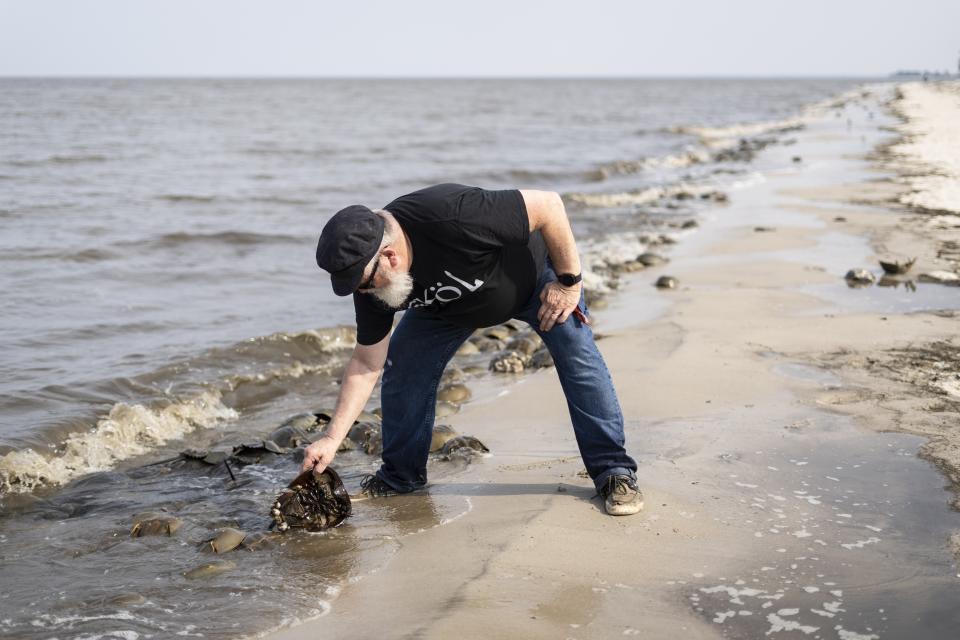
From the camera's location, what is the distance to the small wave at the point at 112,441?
582 cm

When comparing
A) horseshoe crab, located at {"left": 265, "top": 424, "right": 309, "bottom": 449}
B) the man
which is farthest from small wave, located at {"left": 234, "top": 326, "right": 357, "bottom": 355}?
the man

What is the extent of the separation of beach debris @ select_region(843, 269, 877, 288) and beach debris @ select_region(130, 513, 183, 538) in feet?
23.3

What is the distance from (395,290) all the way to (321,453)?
3.21ft

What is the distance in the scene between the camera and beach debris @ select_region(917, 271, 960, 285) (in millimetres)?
8898

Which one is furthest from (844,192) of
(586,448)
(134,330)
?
(586,448)

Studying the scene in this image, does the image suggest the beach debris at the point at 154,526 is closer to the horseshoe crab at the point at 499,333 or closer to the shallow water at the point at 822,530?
the shallow water at the point at 822,530

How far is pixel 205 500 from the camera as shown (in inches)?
206

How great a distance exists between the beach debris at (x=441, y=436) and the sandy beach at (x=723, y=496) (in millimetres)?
222

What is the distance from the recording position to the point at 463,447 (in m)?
5.56

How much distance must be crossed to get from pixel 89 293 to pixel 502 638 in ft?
29.3

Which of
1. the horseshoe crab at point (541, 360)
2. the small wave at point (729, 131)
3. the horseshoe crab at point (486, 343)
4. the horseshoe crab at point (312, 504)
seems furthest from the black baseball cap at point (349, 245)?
the small wave at point (729, 131)

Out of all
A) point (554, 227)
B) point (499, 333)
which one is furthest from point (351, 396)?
point (499, 333)

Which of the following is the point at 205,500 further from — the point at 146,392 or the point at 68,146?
the point at 68,146

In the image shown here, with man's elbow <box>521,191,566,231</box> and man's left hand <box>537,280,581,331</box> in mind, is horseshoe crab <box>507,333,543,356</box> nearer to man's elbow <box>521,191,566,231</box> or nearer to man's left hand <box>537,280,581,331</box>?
man's left hand <box>537,280,581,331</box>
